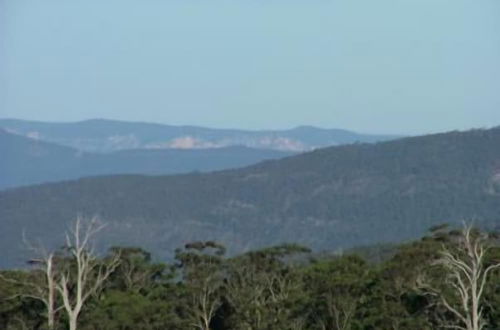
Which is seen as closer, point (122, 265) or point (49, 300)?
point (49, 300)

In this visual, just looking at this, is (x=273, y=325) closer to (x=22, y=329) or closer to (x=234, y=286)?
(x=234, y=286)

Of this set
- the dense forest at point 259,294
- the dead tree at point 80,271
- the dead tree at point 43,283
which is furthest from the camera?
the dense forest at point 259,294

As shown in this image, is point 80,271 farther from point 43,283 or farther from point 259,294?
point 259,294

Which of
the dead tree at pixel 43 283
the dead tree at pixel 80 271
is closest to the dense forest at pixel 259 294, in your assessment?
the dead tree at pixel 43 283

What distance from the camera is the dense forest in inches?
2205

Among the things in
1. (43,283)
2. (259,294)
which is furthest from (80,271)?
(259,294)

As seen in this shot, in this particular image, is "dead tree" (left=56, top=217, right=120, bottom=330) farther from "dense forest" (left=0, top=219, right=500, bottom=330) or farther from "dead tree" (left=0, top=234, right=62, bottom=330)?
"dead tree" (left=0, top=234, right=62, bottom=330)

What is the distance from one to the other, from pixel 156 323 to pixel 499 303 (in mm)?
13421

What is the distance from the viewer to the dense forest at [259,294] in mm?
56000

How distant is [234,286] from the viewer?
61.1 m

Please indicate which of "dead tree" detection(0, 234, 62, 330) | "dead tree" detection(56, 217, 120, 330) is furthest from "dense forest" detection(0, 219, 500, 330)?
"dead tree" detection(56, 217, 120, 330)

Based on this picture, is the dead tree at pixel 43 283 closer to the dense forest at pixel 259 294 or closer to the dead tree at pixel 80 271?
the dense forest at pixel 259 294

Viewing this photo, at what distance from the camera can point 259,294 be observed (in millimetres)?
59250

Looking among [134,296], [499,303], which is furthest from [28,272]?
[499,303]
